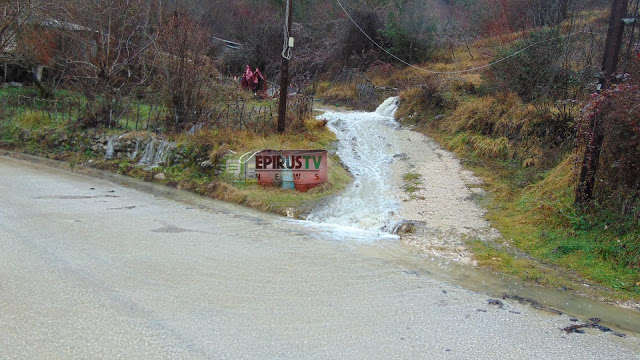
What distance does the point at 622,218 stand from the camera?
839 centimetres

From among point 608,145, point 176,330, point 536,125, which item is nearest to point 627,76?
point 608,145

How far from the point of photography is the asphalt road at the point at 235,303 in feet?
15.6

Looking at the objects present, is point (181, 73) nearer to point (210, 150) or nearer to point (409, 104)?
point (210, 150)

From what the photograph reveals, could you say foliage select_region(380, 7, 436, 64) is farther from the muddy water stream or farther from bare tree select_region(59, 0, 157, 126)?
bare tree select_region(59, 0, 157, 126)

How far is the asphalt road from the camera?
15.6 feet

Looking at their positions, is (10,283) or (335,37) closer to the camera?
(10,283)

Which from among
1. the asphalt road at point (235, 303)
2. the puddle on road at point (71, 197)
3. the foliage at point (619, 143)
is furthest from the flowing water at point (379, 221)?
the puddle on road at point (71, 197)

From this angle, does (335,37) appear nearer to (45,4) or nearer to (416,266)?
(45,4)

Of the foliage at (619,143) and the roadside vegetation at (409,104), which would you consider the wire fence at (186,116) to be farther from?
the foliage at (619,143)

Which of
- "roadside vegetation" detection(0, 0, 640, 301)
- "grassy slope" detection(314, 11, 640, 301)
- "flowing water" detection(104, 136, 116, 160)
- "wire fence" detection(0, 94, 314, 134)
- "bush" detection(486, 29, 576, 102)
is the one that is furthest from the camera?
"flowing water" detection(104, 136, 116, 160)

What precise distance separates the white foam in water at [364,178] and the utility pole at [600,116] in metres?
3.66

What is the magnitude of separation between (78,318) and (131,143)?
12384 millimetres

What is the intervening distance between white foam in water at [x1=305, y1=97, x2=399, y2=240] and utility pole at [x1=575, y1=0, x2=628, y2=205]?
144 inches

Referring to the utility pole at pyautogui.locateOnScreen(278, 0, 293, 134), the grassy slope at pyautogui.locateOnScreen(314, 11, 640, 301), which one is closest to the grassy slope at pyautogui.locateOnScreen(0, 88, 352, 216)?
the utility pole at pyautogui.locateOnScreen(278, 0, 293, 134)
